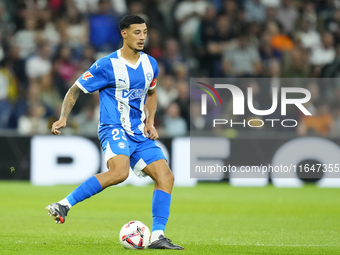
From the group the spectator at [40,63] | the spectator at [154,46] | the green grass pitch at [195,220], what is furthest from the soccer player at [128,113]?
the spectator at [154,46]

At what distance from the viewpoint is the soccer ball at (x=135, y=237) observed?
18.7ft

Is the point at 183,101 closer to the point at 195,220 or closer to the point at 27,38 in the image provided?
the point at 27,38

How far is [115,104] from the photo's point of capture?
5969 mm

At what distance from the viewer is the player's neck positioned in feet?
19.8

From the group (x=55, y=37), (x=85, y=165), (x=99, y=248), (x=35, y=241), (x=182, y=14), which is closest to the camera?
(x=99, y=248)

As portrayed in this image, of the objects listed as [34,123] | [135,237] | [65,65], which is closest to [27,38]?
[65,65]

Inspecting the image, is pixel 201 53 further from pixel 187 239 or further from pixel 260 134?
pixel 187 239

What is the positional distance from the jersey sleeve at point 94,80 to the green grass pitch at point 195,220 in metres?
1.52

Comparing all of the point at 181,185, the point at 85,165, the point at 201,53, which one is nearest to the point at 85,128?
the point at 85,165

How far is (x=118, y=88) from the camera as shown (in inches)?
235

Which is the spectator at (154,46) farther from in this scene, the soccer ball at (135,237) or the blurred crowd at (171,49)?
the soccer ball at (135,237)

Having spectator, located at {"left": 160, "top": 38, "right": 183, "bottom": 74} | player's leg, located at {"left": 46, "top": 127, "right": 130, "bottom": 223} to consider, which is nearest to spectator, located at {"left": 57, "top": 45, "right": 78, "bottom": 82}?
spectator, located at {"left": 160, "top": 38, "right": 183, "bottom": 74}

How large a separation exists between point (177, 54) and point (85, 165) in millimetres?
3959

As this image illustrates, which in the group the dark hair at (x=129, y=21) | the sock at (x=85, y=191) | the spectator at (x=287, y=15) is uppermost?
the spectator at (x=287, y=15)
